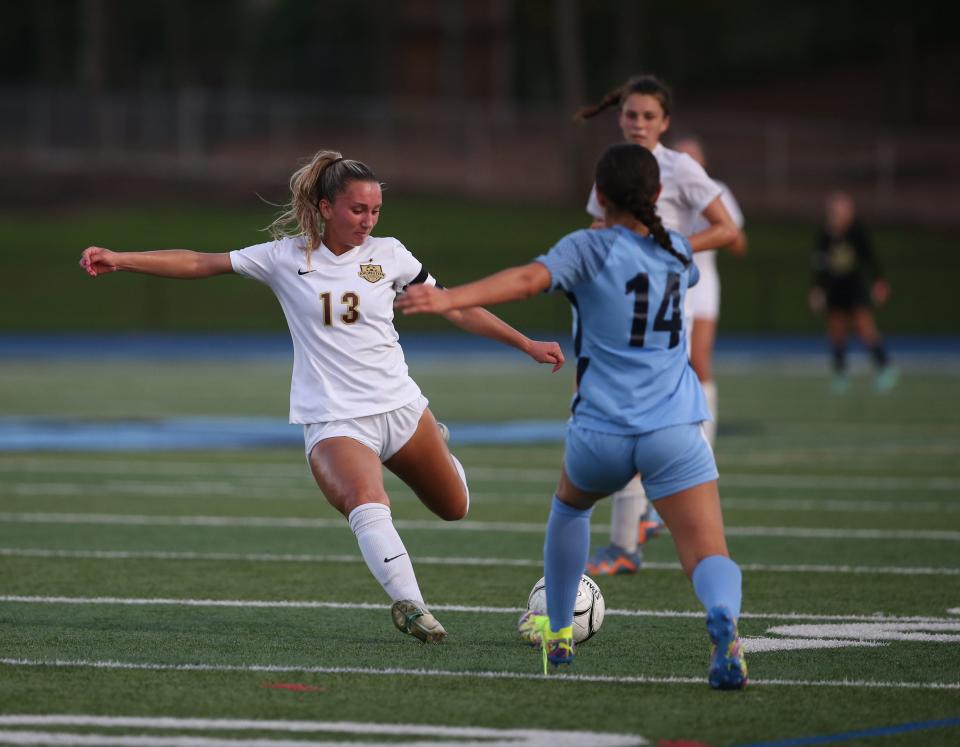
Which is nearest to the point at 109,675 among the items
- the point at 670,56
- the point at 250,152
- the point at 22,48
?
the point at 250,152

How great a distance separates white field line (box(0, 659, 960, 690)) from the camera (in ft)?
19.6

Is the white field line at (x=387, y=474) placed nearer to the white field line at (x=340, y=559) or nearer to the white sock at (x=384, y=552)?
the white field line at (x=340, y=559)

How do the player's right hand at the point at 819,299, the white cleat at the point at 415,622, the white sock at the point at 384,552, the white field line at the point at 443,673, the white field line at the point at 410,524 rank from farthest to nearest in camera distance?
the player's right hand at the point at 819,299
the white field line at the point at 410,524
the white sock at the point at 384,552
the white cleat at the point at 415,622
the white field line at the point at 443,673

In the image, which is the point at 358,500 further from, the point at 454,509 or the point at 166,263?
the point at 166,263

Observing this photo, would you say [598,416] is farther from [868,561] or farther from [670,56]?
[670,56]

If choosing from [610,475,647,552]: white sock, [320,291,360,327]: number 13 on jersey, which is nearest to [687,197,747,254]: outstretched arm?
[610,475,647,552]: white sock

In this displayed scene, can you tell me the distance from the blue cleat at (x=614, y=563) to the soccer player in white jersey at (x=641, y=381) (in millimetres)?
2745

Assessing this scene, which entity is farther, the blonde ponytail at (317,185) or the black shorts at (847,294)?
the black shorts at (847,294)

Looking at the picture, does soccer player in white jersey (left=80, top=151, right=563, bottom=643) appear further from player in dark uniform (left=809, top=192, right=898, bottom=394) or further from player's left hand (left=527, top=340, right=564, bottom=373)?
player in dark uniform (left=809, top=192, right=898, bottom=394)

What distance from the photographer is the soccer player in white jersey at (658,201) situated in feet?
27.8

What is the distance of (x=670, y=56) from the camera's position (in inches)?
2420

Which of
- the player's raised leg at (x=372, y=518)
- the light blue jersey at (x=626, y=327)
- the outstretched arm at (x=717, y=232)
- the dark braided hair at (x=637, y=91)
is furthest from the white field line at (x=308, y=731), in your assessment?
the dark braided hair at (x=637, y=91)

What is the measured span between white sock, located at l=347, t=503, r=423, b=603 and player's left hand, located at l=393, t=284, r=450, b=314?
132 centimetres

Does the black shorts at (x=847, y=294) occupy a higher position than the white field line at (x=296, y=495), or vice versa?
the black shorts at (x=847, y=294)
